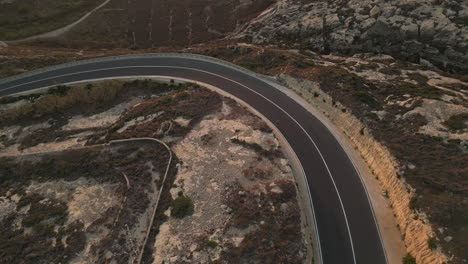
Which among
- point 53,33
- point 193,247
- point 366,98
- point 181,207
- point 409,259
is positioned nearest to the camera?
point 409,259

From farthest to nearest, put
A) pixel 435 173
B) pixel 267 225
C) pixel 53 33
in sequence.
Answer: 1. pixel 53 33
2. pixel 435 173
3. pixel 267 225

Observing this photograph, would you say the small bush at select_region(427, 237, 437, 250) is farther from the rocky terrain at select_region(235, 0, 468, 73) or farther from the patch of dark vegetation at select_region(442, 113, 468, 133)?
the rocky terrain at select_region(235, 0, 468, 73)

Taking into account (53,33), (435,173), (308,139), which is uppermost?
(53,33)

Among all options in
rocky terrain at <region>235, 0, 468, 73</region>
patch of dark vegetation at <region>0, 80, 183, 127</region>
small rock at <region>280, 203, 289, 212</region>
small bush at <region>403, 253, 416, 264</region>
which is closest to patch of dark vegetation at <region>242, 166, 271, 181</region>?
small rock at <region>280, 203, 289, 212</region>

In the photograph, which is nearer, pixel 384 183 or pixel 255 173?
pixel 384 183

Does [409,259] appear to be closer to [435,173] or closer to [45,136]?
[435,173]

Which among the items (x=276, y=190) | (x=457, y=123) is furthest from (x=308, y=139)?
(x=457, y=123)

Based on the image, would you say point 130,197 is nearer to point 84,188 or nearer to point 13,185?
point 84,188

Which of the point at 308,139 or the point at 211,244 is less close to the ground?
the point at 308,139
